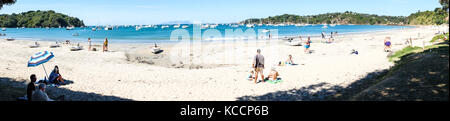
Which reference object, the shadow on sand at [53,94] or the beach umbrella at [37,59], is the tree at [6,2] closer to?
the beach umbrella at [37,59]

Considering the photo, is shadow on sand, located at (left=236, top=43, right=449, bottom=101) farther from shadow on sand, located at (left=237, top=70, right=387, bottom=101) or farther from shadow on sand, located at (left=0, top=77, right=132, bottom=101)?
shadow on sand, located at (left=0, top=77, right=132, bottom=101)

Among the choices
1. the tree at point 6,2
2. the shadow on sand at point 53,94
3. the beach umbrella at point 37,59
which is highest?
the tree at point 6,2

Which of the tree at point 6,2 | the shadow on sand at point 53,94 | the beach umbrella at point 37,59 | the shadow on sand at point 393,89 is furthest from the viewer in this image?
the beach umbrella at point 37,59

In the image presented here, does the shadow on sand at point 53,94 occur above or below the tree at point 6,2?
below

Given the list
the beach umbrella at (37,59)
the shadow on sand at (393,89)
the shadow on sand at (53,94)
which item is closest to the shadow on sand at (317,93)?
the shadow on sand at (393,89)

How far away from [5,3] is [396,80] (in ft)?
45.3

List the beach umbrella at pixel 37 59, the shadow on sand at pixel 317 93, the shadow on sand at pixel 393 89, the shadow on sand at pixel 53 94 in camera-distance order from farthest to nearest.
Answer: the beach umbrella at pixel 37 59 < the shadow on sand at pixel 317 93 < the shadow on sand at pixel 53 94 < the shadow on sand at pixel 393 89

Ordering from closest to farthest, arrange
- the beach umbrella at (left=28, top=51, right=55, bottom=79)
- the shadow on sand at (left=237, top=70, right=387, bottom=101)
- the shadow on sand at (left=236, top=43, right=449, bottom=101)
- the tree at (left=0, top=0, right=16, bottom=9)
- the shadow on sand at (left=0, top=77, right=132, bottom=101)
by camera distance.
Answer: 1. the shadow on sand at (left=236, top=43, right=449, bottom=101)
2. the shadow on sand at (left=0, top=77, right=132, bottom=101)
3. the shadow on sand at (left=237, top=70, right=387, bottom=101)
4. the tree at (left=0, top=0, right=16, bottom=9)
5. the beach umbrella at (left=28, top=51, right=55, bottom=79)

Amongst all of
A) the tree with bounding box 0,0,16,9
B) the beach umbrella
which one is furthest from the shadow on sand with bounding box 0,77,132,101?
the tree with bounding box 0,0,16,9

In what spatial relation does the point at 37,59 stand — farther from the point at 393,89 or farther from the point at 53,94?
the point at 393,89

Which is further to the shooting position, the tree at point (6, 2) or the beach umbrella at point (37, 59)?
the beach umbrella at point (37, 59)

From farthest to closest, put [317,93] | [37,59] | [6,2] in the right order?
[37,59] → [6,2] → [317,93]

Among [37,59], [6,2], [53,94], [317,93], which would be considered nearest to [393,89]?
[317,93]
